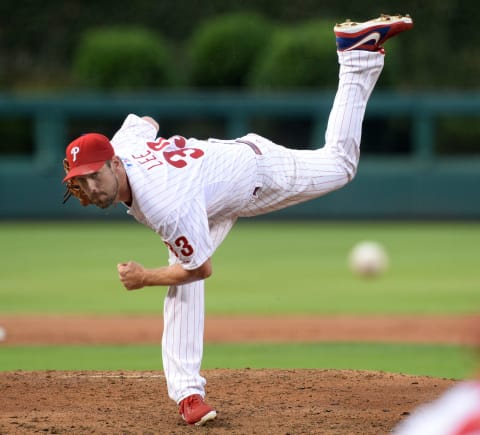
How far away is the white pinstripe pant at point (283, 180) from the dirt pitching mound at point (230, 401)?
0.98ft

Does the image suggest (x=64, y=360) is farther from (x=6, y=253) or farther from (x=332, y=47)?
(x=332, y=47)

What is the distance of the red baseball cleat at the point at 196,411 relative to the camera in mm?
4367

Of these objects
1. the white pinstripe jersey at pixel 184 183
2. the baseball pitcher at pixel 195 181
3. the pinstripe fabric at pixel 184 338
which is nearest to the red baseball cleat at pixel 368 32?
the baseball pitcher at pixel 195 181

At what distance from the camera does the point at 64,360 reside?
715 centimetres

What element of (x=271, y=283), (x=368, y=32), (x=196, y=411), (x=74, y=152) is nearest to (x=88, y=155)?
(x=74, y=152)

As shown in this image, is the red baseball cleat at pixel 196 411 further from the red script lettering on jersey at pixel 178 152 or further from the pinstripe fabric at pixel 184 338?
the red script lettering on jersey at pixel 178 152

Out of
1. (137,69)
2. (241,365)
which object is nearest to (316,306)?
(241,365)

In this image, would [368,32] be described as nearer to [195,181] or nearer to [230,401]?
[195,181]

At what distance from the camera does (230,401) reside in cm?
502

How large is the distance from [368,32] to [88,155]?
4.90ft

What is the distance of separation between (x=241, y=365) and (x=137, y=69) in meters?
17.3

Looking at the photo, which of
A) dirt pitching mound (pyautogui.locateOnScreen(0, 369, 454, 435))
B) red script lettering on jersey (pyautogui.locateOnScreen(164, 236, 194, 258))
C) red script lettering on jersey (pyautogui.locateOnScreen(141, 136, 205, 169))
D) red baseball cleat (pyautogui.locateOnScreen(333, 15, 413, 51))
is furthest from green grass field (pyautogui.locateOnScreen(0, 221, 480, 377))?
red script lettering on jersey (pyautogui.locateOnScreen(164, 236, 194, 258))

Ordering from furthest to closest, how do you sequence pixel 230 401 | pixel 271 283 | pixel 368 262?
1. pixel 368 262
2. pixel 271 283
3. pixel 230 401

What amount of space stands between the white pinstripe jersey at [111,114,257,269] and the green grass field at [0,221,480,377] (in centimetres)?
274
